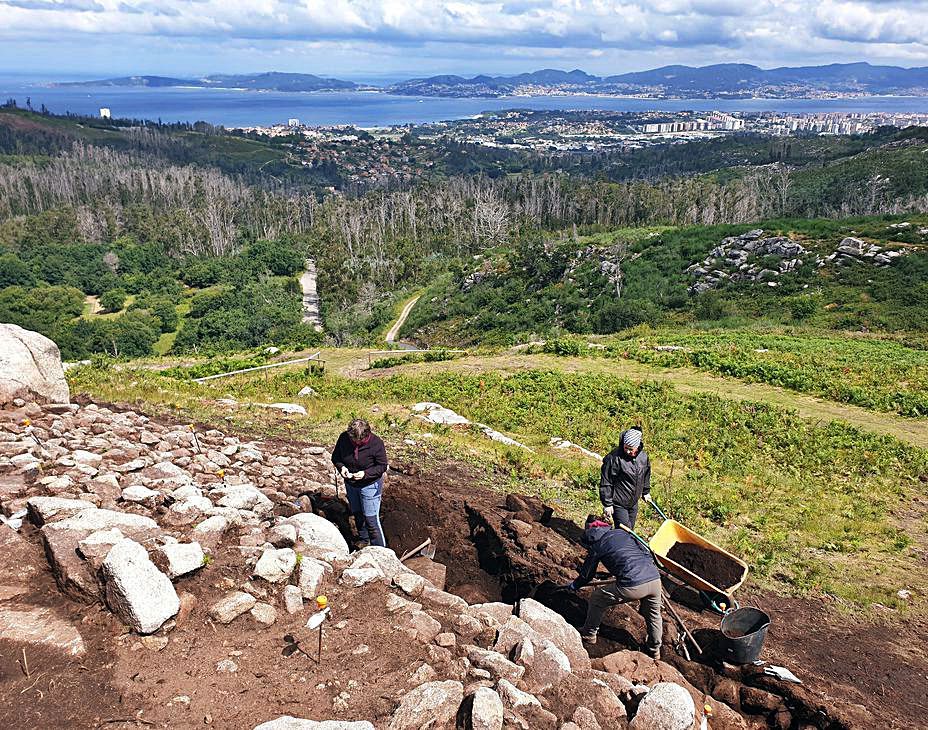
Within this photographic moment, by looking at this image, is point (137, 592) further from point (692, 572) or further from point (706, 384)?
point (706, 384)

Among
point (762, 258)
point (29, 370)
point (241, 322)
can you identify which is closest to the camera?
point (29, 370)

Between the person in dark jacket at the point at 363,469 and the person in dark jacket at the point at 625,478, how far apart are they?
2.97 m

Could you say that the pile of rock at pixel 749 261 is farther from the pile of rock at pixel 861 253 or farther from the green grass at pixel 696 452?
the green grass at pixel 696 452

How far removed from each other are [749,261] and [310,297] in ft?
182

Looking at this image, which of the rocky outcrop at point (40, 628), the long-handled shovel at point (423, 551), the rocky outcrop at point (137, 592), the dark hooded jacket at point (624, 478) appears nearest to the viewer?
the rocky outcrop at point (40, 628)

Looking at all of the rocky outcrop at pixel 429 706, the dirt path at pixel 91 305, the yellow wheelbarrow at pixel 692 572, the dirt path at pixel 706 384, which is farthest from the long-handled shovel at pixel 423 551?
the dirt path at pixel 91 305

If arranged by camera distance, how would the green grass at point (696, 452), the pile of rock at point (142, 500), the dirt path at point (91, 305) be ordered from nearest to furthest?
the pile of rock at point (142, 500) < the green grass at point (696, 452) < the dirt path at point (91, 305)

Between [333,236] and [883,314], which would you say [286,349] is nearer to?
[883,314]

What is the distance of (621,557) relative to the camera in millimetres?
6598

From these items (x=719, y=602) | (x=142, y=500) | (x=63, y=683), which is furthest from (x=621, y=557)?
(x=142, y=500)

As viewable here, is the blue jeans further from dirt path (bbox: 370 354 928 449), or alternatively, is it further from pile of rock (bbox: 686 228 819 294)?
pile of rock (bbox: 686 228 819 294)

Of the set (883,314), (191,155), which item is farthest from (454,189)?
(883,314)

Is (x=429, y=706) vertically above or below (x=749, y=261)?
above

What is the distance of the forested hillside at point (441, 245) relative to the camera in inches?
1543
